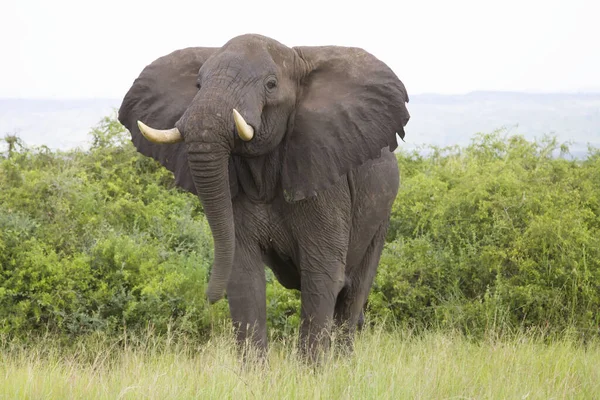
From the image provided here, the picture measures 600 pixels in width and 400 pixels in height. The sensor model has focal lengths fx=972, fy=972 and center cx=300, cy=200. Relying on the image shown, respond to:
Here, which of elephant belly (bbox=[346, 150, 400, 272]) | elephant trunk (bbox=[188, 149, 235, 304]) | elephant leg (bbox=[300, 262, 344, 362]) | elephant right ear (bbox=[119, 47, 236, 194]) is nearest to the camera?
elephant trunk (bbox=[188, 149, 235, 304])

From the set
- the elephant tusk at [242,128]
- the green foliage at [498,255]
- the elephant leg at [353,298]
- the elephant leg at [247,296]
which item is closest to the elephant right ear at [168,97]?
the elephant leg at [247,296]

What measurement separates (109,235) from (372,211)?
2.99m

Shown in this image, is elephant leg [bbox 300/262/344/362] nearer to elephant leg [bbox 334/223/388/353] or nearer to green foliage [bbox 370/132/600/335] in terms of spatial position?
elephant leg [bbox 334/223/388/353]

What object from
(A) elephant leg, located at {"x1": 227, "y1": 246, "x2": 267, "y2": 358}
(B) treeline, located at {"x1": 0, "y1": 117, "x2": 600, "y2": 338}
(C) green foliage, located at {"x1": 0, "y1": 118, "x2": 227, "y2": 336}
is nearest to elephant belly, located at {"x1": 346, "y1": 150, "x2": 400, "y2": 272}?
(A) elephant leg, located at {"x1": 227, "y1": 246, "x2": 267, "y2": 358}

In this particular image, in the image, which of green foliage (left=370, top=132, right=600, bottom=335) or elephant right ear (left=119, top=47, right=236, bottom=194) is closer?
elephant right ear (left=119, top=47, right=236, bottom=194)

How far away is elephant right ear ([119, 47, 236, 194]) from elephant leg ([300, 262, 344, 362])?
877 millimetres

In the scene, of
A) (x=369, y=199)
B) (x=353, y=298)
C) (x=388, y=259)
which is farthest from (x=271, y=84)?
(x=388, y=259)

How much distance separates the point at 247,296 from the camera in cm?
624

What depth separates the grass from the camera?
5.50 metres

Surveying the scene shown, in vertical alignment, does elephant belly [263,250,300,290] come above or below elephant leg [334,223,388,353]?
above

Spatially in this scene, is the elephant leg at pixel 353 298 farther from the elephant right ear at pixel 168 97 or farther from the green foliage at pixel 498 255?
the elephant right ear at pixel 168 97

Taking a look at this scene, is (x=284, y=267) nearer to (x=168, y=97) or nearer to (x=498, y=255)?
(x=168, y=97)

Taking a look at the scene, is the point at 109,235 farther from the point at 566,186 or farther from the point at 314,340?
the point at 566,186

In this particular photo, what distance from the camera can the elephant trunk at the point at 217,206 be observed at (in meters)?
5.42
